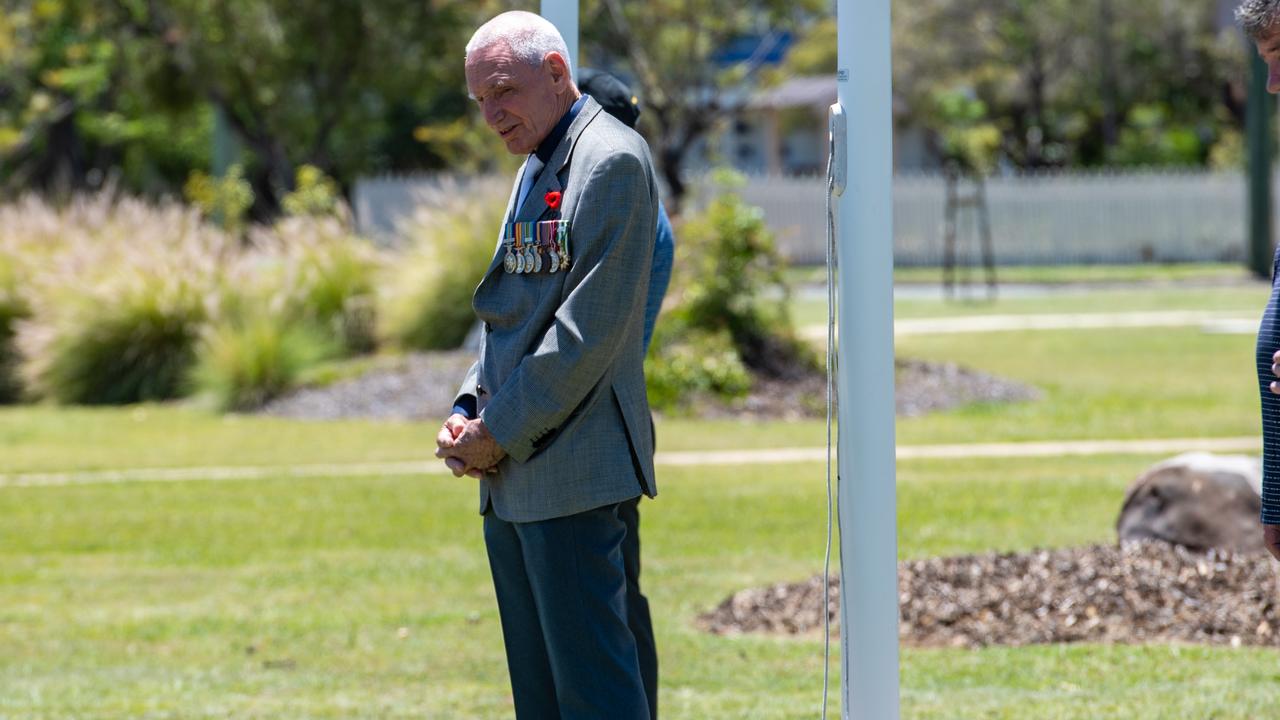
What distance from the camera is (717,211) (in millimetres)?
14781

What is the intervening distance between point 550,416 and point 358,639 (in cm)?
349

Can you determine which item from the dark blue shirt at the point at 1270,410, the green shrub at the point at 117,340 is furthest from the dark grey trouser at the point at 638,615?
the green shrub at the point at 117,340

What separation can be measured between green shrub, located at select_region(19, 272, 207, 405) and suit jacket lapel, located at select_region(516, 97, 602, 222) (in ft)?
42.2

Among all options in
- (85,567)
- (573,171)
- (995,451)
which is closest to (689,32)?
(995,451)

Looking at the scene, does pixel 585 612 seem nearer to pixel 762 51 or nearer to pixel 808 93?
pixel 762 51

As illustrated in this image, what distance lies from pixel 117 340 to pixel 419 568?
8875 millimetres

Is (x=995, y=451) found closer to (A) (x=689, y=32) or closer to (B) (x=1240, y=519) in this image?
(B) (x=1240, y=519)

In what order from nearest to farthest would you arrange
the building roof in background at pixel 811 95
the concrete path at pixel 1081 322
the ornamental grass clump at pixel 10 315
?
the ornamental grass clump at pixel 10 315
the concrete path at pixel 1081 322
the building roof in background at pixel 811 95

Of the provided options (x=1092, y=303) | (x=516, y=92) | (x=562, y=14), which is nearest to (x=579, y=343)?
(x=516, y=92)

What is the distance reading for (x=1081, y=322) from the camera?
2114 cm

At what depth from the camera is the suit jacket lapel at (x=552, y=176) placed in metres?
3.69

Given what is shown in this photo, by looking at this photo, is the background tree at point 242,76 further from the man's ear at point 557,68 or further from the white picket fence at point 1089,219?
the man's ear at point 557,68

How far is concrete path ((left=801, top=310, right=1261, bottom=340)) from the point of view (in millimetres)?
20047

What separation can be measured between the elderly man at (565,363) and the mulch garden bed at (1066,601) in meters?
3.02
